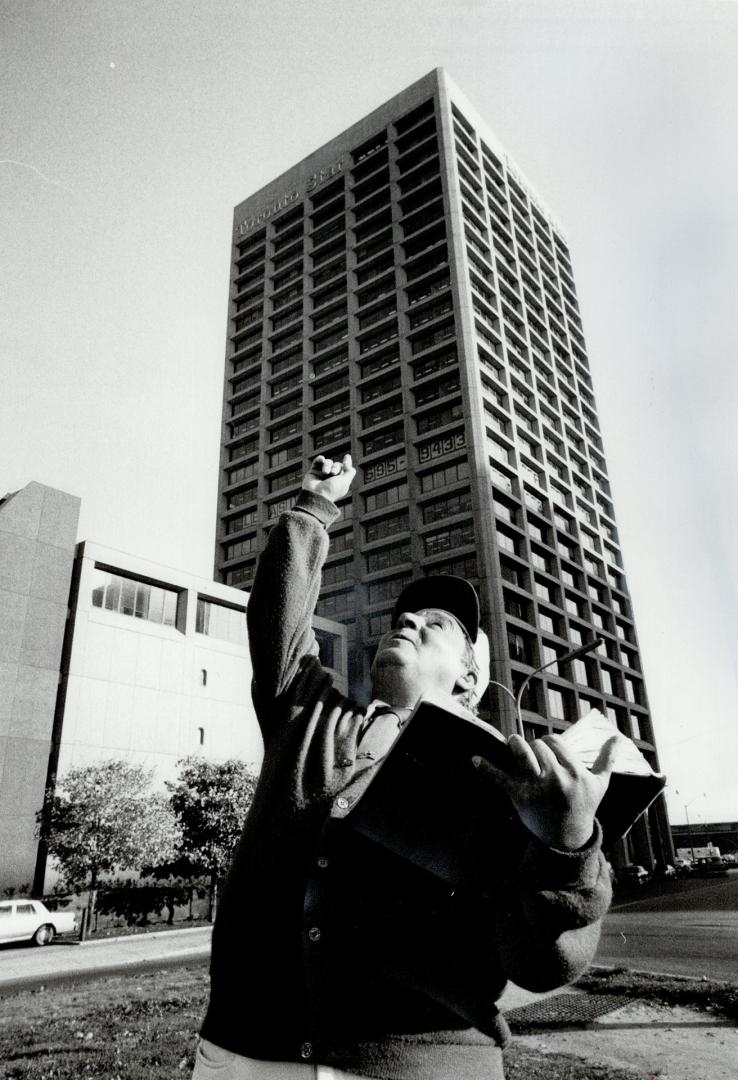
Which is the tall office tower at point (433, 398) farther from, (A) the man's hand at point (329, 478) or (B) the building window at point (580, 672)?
(A) the man's hand at point (329, 478)

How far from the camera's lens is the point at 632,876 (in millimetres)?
48875

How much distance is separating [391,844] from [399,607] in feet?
4.00

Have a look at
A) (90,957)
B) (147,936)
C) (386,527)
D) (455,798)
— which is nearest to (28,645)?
(147,936)

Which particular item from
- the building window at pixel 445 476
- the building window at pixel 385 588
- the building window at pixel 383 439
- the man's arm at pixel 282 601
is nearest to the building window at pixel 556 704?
the building window at pixel 385 588

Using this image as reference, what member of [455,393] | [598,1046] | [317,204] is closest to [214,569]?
[455,393]

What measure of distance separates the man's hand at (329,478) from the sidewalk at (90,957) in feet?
39.9

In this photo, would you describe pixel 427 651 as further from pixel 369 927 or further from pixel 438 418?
pixel 438 418

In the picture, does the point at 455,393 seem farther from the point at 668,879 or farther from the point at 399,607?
the point at 399,607

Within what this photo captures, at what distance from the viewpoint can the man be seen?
1433mm

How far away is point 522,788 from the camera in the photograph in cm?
140

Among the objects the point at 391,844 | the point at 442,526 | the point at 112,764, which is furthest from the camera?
the point at 442,526

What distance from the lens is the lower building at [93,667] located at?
3050 centimetres

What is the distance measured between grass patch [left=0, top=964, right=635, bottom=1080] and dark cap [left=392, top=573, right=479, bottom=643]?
17.0 ft

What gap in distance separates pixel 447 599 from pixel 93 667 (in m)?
35.5
